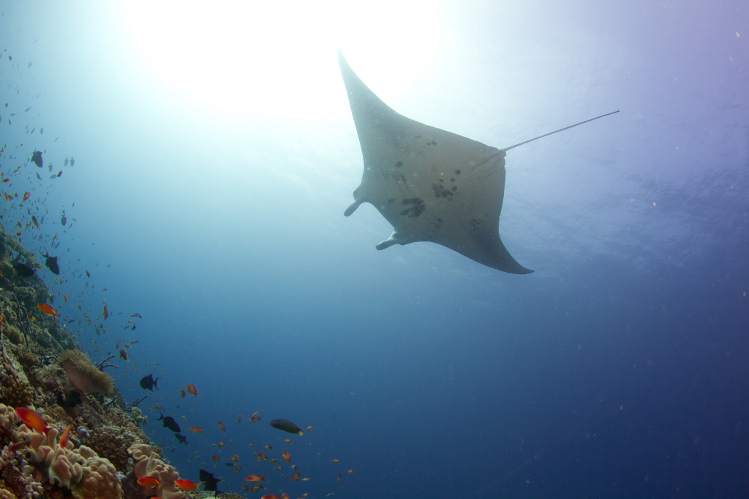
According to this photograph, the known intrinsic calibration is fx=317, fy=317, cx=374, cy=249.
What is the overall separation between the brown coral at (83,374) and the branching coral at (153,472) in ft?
5.80

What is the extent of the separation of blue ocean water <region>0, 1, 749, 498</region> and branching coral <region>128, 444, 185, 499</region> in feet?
25.5

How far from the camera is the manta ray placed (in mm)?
4289

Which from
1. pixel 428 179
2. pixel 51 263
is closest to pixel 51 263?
pixel 51 263

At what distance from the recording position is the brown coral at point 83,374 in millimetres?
4258

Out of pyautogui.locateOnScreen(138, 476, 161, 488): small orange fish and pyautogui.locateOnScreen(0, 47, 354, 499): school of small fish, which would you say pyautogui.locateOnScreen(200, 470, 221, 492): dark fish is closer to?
pyautogui.locateOnScreen(0, 47, 354, 499): school of small fish

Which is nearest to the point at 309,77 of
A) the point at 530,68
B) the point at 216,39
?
the point at 216,39

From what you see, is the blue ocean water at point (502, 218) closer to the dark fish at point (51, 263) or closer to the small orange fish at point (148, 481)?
the dark fish at point (51, 263)

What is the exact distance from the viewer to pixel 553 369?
144 feet

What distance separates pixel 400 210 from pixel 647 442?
71.1m

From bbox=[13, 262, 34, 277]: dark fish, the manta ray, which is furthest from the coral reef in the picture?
the manta ray

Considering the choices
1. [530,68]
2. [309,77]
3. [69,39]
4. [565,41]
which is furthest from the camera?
[69,39]

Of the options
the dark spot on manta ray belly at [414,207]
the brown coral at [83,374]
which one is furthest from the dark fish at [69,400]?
the dark spot on manta ray belly at [414,207]

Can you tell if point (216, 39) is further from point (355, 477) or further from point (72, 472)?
point (355, 477)

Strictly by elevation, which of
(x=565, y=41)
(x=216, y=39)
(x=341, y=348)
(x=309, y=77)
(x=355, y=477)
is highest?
(x=341, y=348)
